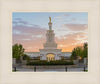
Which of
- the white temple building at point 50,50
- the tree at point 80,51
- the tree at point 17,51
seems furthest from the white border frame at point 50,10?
the white temple building at point 50,50

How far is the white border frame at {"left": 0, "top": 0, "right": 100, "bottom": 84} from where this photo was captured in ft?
6.24

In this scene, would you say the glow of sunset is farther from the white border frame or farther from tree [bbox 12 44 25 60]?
the white border frame

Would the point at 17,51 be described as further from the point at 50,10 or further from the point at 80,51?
the point at 50,10

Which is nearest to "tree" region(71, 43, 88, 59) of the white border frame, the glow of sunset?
the glow of sunset

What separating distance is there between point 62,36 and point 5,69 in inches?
332

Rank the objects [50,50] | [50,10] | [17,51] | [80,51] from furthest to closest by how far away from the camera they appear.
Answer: [50,50] < [80,51] < [17,51] < [50,10]

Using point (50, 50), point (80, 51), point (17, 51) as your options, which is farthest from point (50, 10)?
point (50, 50)

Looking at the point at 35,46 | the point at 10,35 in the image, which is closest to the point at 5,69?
the point at 10,35

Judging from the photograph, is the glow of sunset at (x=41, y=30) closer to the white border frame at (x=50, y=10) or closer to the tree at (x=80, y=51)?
the tree at (x=80, y=51)

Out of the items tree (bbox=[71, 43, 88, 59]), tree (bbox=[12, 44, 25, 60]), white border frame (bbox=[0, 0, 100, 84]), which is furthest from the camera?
tree (bbox=[71, 43, 88, 59])

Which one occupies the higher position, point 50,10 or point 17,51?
point 50,10

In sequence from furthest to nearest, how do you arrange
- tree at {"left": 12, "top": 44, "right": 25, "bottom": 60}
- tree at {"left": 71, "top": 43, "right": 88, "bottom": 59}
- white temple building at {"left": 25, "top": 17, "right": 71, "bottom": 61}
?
white temple building at {"left": 25, "top": 17, "right": 71, "bottom": 61} < tree at {"left": 71, "top": 43, "right": 88, "bottom": 59} < tree at {"left": 12, "top": 44, "right": 25, "bottom": 60}

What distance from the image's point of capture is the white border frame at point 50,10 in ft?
6.24

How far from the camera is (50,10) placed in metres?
1.96
